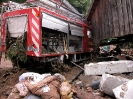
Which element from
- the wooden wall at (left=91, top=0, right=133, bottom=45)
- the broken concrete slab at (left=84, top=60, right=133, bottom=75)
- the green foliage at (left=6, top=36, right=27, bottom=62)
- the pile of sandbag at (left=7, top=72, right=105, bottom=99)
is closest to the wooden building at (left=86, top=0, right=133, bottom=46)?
the wooden wall at (left=91, top=0, right=133, bottom=45)

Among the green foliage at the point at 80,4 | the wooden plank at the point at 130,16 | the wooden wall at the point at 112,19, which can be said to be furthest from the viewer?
the green foliage at the point at 80,4

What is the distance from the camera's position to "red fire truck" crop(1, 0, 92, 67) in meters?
5.57

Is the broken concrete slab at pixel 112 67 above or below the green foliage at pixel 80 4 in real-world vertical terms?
below

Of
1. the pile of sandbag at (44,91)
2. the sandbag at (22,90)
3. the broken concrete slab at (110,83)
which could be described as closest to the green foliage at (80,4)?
the broken concrete slab at (110,83)

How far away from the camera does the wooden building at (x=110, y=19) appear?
718 centimetres

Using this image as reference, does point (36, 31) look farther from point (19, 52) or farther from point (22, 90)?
point (22, 90)

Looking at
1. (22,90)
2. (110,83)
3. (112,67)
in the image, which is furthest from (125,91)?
(22,90)

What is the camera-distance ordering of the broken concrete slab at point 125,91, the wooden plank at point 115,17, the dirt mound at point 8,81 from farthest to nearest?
the wooden plank at point 115,17, the dirt mound at point 8,81, the broken concrete slab at point 125,91

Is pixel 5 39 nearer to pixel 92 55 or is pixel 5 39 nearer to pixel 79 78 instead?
pixel 79 78

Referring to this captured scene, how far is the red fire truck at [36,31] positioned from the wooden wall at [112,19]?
72.4 inches

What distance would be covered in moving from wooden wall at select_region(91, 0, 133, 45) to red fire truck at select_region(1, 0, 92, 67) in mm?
1838

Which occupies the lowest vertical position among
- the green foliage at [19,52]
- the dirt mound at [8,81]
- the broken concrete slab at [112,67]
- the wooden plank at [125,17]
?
the dirt mound at [8,81]

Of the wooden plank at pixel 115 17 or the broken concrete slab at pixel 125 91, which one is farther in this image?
the wooden plank at pixel 115 17

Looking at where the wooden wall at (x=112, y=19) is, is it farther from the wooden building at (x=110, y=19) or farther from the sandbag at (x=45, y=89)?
the sandbag at (x=45, y=89)
